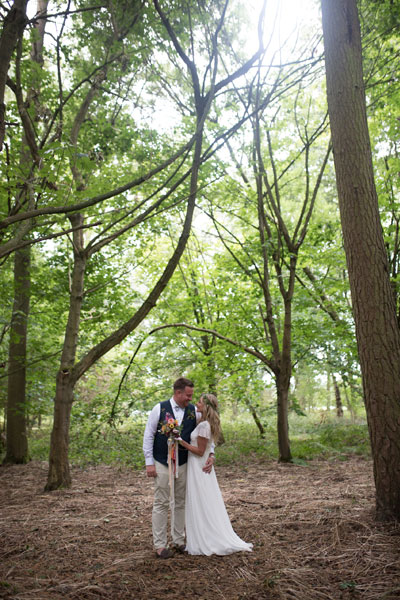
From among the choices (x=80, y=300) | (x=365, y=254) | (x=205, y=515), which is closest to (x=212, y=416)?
(x=205, y=515)

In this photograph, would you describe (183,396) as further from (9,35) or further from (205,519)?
(9,35)

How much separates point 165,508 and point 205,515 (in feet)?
1.37

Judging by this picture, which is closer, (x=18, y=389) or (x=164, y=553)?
(x=164, y=553)

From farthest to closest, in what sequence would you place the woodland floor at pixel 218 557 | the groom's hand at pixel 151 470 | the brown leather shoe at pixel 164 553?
the groom's hand at pixel 151 470 < the brown leather shoe at pixel 164 553 < the woodland floor at pixel 218 557

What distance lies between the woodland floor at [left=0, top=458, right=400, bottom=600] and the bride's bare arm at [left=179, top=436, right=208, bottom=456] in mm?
984

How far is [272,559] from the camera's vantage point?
3.81 metres

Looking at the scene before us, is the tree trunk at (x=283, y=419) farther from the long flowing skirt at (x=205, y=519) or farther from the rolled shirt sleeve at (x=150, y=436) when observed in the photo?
the rolled shirt sleeve at (x=150, y=436)

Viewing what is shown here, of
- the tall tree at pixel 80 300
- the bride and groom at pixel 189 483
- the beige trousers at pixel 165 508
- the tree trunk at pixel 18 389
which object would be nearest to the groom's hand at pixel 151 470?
the bride and groom at pixel 189 483

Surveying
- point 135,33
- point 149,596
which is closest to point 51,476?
point 149,596

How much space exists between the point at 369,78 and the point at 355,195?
18.1ft

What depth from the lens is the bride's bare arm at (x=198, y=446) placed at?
451 cm

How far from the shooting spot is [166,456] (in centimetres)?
457

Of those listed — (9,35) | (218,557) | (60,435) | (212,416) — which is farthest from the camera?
(60,435)

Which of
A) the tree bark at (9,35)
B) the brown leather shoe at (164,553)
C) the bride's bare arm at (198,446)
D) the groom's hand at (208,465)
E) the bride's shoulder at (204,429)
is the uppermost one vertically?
the tree bark at (9,35)
